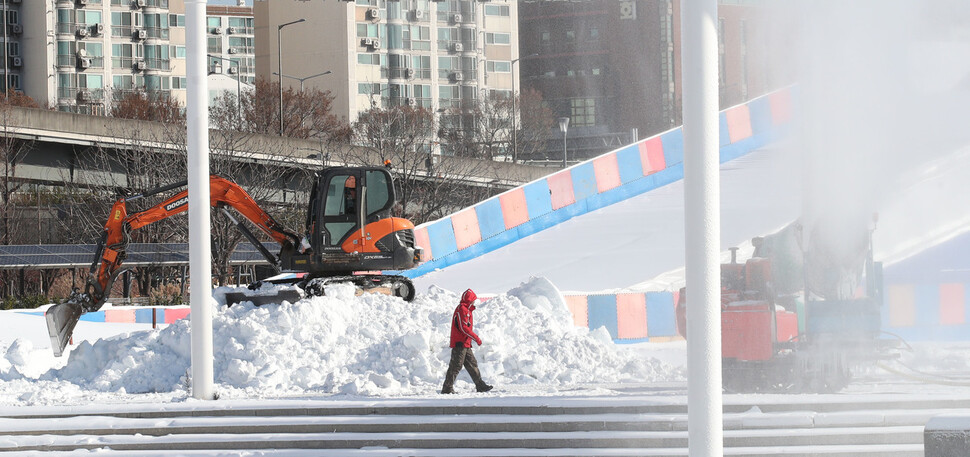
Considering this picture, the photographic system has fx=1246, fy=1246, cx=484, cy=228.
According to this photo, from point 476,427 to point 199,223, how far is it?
4.05 m

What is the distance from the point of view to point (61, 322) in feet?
54.3

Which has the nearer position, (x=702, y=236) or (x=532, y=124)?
(x=702, y=236)

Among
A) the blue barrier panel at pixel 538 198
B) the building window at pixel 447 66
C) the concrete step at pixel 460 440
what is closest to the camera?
the concrete step at pixel 460 440

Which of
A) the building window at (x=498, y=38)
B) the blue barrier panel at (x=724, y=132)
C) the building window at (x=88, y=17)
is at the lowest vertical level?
the blue barrier panel at (x=724, y=132)

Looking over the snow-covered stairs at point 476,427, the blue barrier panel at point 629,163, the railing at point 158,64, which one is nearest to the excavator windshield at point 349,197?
the snow-covered stairs at point 476,427

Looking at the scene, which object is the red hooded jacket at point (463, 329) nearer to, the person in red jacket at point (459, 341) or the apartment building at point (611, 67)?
the person in red jacket at point (459, 341)

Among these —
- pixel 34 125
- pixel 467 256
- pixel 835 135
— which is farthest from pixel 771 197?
pixel 34 125

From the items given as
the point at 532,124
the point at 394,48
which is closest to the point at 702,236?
the point at 532,124

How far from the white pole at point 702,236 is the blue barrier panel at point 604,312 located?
483 inches

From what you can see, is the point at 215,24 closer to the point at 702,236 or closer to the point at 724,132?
the point at 724,132

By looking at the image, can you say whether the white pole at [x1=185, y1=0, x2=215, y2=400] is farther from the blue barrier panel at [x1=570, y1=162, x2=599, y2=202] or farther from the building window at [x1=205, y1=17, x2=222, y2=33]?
the building window at [x1=205, y1=17, x2=222, y2=33]

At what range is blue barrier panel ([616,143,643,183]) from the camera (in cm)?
3091

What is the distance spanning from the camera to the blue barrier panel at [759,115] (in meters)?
32.5

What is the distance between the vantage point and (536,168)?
55750 mm
